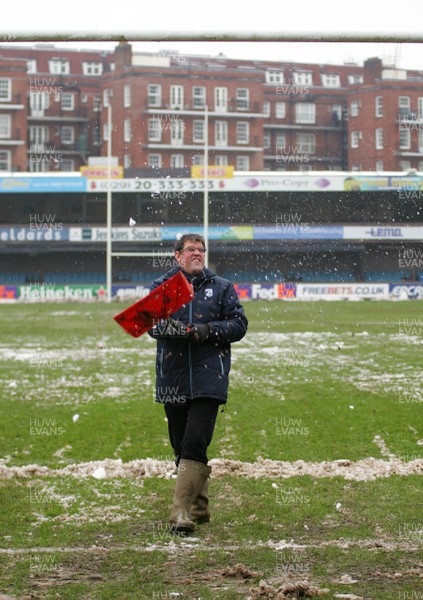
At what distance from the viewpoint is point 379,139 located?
38.5 ft

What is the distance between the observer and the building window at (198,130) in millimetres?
13688

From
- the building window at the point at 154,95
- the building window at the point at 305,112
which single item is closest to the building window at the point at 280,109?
the building window at the point at 305,112

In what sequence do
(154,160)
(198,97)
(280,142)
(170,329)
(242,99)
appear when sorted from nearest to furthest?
1. (170,329)
2. (154,160)
3. (280,142)
4. (198,97)
5. (242,99)

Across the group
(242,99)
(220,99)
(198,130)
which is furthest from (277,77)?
(242,99)

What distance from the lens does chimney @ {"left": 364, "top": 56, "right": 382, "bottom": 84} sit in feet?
39.5

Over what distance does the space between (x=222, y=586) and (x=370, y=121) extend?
832 centimetres

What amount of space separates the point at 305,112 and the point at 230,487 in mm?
5359

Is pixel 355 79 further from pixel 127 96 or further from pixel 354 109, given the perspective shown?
pixel 127 96

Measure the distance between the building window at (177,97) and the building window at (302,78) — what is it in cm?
206

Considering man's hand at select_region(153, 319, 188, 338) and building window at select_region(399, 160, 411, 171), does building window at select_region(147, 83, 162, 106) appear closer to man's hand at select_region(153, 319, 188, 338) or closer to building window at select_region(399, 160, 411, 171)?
building window at select_region(399, 160, 411, 171)

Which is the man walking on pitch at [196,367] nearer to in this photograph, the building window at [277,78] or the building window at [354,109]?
the building window at [277,78]

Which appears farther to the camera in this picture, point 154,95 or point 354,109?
point 154,95

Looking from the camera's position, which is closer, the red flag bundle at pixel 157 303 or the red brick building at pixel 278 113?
the red flag bundle at pixel 157 303

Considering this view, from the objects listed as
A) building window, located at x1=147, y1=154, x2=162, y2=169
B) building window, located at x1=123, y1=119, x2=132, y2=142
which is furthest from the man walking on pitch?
building window, located at x1=123, y1=119, x2=132, y2=142
